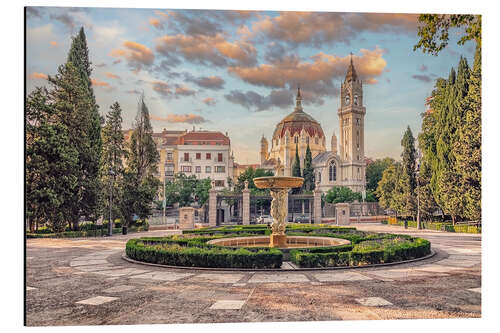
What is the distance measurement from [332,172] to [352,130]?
8.41 metres

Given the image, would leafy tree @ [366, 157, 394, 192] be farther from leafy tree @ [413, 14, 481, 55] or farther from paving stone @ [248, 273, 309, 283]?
leafy tree @ [413, 14, 481, 55]

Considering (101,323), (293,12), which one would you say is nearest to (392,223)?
(293,12)

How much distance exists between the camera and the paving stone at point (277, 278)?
8.98m

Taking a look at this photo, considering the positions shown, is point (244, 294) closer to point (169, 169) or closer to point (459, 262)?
point (459, 262)

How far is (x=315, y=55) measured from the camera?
11.5 metres

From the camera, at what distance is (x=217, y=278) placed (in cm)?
929

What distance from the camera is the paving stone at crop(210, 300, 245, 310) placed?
696 centimetres

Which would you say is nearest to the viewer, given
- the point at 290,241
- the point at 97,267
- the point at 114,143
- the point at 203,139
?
the point at 97,267

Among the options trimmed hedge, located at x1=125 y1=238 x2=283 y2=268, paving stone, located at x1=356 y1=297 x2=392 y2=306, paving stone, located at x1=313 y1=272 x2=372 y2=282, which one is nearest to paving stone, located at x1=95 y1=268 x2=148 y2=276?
trimmed hedge, located at x1=125 y1=238 x2=283 y2=268

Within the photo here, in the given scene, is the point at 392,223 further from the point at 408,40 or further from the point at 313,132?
the point at 313,132

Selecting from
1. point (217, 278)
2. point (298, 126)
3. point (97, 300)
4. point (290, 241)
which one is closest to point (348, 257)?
point (217, 278)

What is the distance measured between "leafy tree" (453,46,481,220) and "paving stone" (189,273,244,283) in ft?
51.4

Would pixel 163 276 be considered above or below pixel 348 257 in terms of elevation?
below

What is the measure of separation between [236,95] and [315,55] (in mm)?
4399
